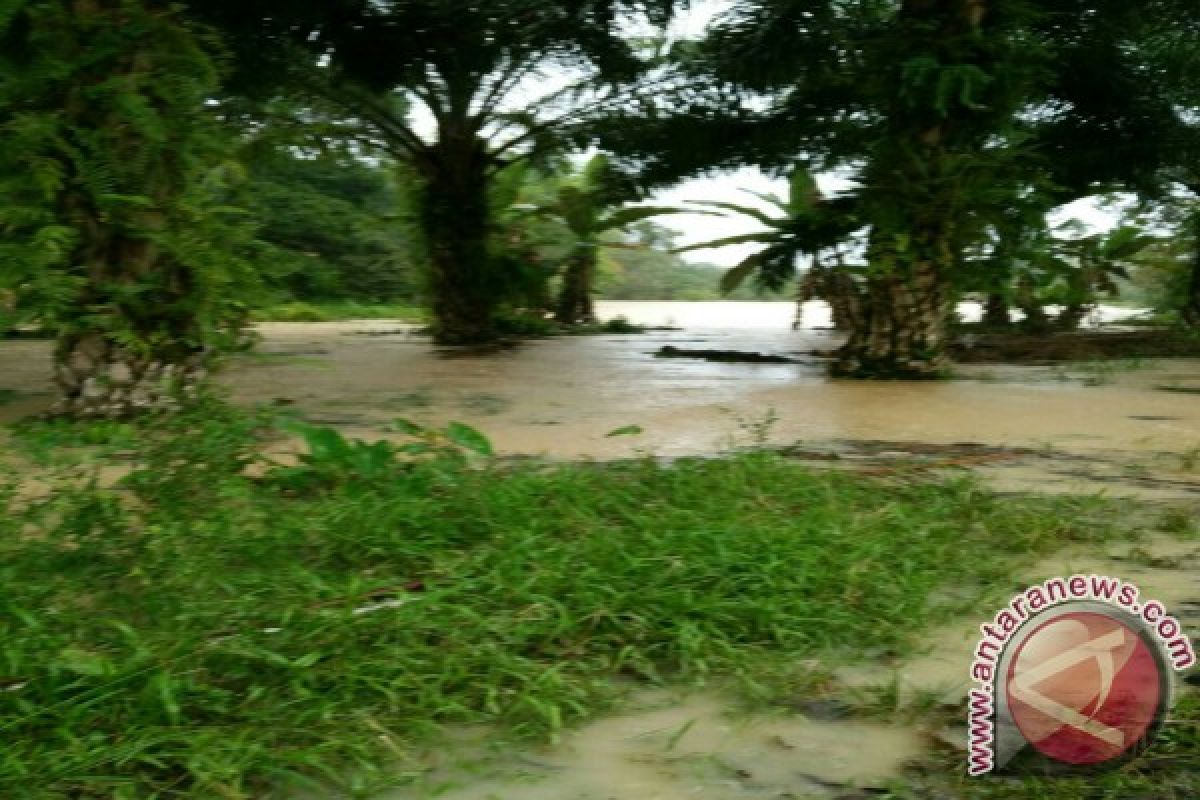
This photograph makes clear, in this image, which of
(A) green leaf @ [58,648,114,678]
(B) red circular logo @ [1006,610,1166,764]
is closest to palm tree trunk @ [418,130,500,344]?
(A) green leaf @ [58,648,114,678]

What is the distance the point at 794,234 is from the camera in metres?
8.12

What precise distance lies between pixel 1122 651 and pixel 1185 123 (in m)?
8.32

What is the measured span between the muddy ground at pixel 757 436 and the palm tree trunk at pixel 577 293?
3.62 meters

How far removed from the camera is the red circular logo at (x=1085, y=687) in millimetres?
1225

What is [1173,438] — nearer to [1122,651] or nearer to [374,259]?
[1122,651]

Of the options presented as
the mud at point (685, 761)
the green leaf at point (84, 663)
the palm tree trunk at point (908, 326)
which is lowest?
the mud at point (685, 761)

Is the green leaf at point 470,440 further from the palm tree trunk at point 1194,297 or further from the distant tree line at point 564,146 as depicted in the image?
the palm tree trunk at point 1194,297

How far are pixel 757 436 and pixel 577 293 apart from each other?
881 centimetres

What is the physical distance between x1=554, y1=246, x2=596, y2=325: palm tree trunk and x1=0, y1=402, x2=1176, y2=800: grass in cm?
950

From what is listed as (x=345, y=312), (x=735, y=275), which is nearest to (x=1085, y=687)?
(x=735, y=275)

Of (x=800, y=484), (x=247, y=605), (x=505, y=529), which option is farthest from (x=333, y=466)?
(x=800, y=484)

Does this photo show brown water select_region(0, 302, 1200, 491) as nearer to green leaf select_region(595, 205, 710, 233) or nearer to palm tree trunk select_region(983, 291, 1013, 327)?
green leaf select_region(595, 205, 710, 233)

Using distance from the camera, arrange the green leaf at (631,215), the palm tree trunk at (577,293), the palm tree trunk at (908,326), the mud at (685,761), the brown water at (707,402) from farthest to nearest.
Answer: the palm tree trunk at (577,293)
the green leaf at (631,215)
the palm tree trunk at (908,326)
the brown water at (707,402)
the mud at (685,761)

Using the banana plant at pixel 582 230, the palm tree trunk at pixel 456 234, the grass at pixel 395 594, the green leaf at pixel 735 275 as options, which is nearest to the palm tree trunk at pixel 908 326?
the grass at pixel 395 594
